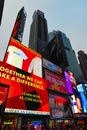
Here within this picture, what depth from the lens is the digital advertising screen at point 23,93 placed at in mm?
11555

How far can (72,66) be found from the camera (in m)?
78.8

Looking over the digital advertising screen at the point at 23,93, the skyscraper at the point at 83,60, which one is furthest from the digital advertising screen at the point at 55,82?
the skyscraper at the point at 83,60

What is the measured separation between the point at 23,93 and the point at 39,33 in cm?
6247

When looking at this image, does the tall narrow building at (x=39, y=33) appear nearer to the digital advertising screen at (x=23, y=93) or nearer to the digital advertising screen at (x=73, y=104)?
the digital advertising screen at (x=73, y=104)

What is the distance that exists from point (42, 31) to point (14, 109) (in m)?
66.0

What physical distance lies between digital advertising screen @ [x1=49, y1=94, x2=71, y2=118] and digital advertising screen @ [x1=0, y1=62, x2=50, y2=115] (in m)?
6.28

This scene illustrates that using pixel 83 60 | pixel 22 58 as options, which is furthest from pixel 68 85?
pixel 83 60

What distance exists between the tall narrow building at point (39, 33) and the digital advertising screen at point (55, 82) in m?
36.4

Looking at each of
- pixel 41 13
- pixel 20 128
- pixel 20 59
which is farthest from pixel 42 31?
pixel 20 128

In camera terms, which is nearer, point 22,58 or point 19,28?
point 22,58

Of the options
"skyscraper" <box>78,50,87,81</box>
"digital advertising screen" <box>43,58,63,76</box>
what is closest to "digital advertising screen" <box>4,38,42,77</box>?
"digital advertising screen" <box>43,58,63,76</box>

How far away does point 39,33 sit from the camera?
237 ft

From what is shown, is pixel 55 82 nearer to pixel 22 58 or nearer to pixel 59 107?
pixel 59 107

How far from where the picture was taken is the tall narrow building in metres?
64.2
